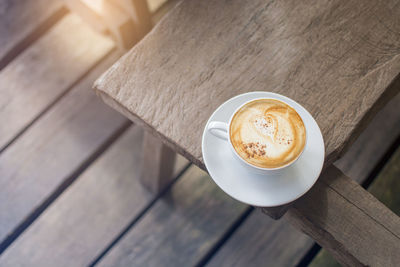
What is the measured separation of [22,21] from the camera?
1351 mm

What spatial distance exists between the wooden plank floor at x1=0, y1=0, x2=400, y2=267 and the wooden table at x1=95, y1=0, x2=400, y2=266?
518 millimetres

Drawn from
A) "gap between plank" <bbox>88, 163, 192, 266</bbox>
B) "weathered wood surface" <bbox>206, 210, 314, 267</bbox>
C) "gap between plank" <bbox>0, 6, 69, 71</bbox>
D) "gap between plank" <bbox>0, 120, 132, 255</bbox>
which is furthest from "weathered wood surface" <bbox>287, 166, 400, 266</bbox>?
"gap between plank" <bbox>0, 6, 69, 71</bbox>

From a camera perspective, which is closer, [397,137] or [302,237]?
[302,237]

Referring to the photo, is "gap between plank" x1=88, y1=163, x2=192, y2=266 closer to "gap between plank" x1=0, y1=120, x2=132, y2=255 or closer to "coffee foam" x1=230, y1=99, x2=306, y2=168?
"gap between plank" x1=0, y1=120, x2=132, y2=255

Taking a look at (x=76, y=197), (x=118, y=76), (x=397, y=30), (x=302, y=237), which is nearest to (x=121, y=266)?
(x=76, y=197)

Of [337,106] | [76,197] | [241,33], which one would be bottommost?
[76,197]

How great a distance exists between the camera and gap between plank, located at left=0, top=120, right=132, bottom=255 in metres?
1.12

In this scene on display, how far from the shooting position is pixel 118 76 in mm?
686

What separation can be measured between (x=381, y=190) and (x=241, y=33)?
0.77 metres

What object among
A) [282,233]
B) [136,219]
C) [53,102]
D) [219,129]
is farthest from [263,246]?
[53,102]

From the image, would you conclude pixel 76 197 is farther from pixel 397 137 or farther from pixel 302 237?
pixel 397 137

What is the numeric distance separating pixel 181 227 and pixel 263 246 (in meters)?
0.26

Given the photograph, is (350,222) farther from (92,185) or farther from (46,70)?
(46,70)

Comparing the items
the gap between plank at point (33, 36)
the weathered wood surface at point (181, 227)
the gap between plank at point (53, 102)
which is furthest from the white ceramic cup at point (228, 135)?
the gap between plank at point (33, 36)
